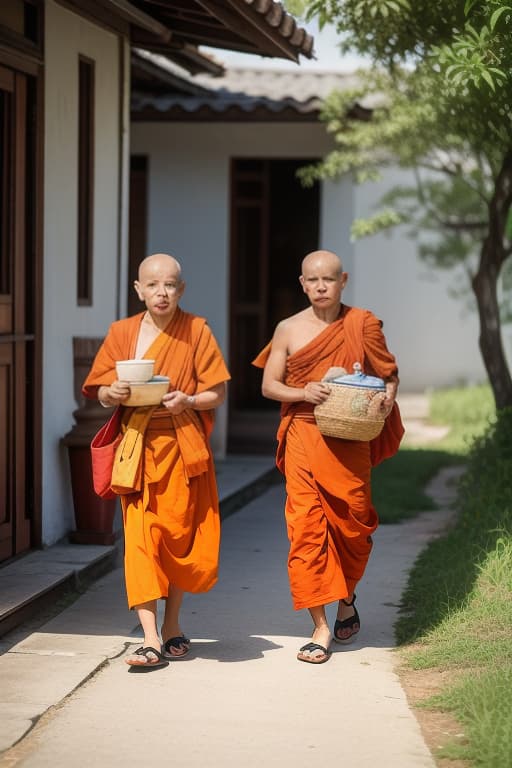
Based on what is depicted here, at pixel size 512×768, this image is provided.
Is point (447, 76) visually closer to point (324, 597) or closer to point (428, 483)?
point (324, 597)

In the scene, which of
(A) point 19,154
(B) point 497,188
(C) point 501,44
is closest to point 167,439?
(A) point 19,154

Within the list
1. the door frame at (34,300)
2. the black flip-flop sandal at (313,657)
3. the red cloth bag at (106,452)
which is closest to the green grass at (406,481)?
the door frame at (34,300)

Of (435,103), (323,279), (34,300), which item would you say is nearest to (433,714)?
(323,279)

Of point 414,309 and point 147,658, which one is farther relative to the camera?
point 414,309

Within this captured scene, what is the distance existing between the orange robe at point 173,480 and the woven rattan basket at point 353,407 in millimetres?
457

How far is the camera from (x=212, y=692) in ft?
16.6

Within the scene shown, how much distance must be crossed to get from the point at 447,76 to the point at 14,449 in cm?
295

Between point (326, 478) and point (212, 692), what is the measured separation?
3.60 feet

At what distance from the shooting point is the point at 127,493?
212 inches

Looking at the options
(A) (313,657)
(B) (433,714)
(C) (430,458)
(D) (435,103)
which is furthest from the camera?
(C) (430,458)

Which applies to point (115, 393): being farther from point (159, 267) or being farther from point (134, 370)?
point (159, 267)

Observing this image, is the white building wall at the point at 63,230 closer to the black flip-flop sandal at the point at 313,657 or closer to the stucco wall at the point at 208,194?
the black flip-flop sandal at the point at 313,657

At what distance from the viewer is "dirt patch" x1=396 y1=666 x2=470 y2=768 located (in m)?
4.41

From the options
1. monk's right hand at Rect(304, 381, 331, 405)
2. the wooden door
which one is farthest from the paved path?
the wooden door
